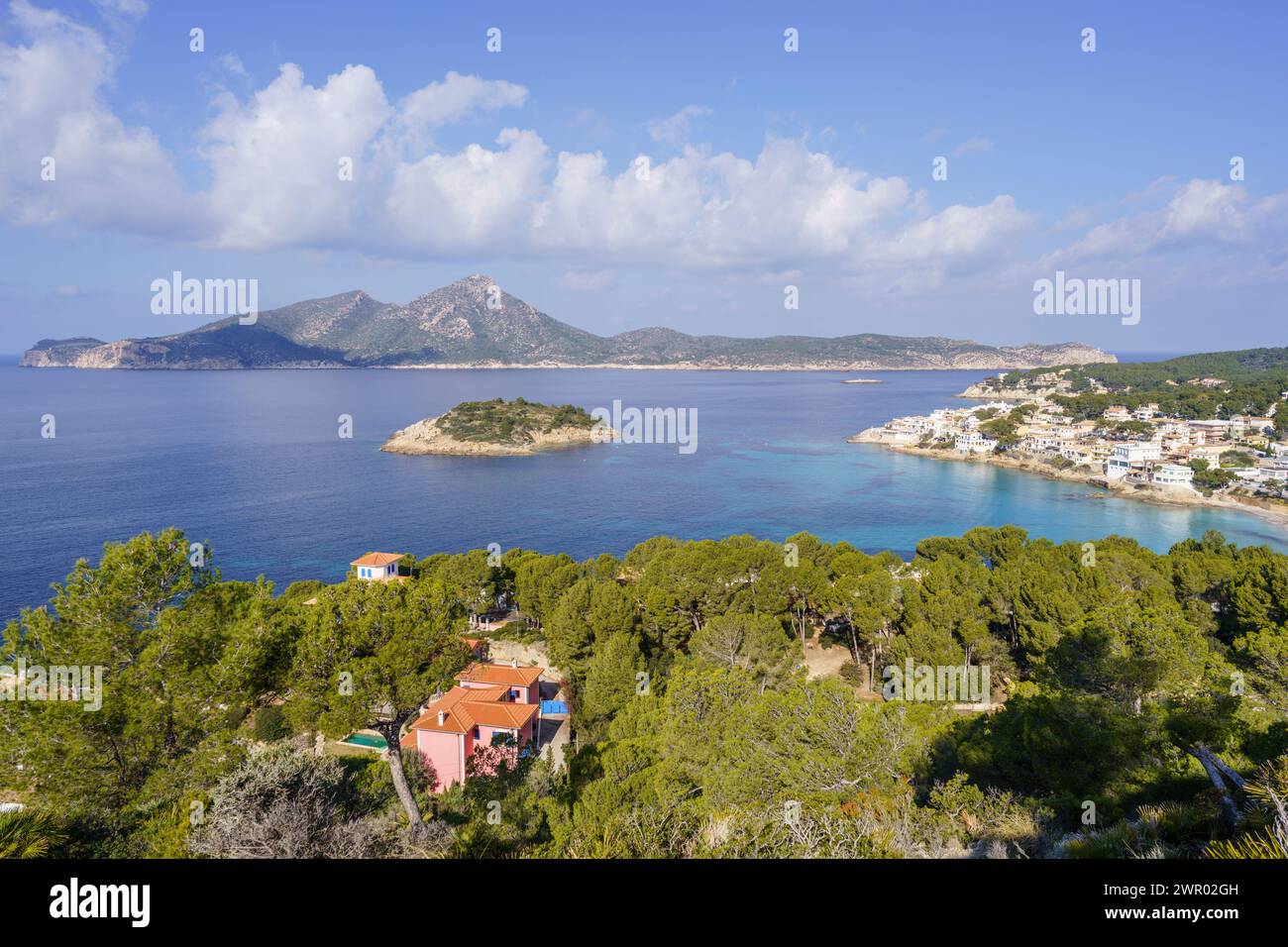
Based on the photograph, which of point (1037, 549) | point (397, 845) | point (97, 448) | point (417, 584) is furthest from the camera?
point (97, 448)

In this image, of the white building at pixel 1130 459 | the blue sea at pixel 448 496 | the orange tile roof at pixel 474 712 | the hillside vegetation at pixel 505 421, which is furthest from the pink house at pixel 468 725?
the white building at pixel 1130 459

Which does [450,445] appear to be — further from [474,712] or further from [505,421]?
[474,712]

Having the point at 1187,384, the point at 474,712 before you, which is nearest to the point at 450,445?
the point at 474,712

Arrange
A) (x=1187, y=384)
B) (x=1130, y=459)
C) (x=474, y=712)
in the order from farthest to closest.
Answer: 1. (x=1187, y=384)
2. (x=1130, y=459)
3. (x=474, y=712)

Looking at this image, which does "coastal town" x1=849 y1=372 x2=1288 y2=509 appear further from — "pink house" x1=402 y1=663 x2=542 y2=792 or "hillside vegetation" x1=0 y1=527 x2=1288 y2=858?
"pink house" x1=402 y1=663 x2=542 y2=792

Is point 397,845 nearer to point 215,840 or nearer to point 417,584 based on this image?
point 215,840
